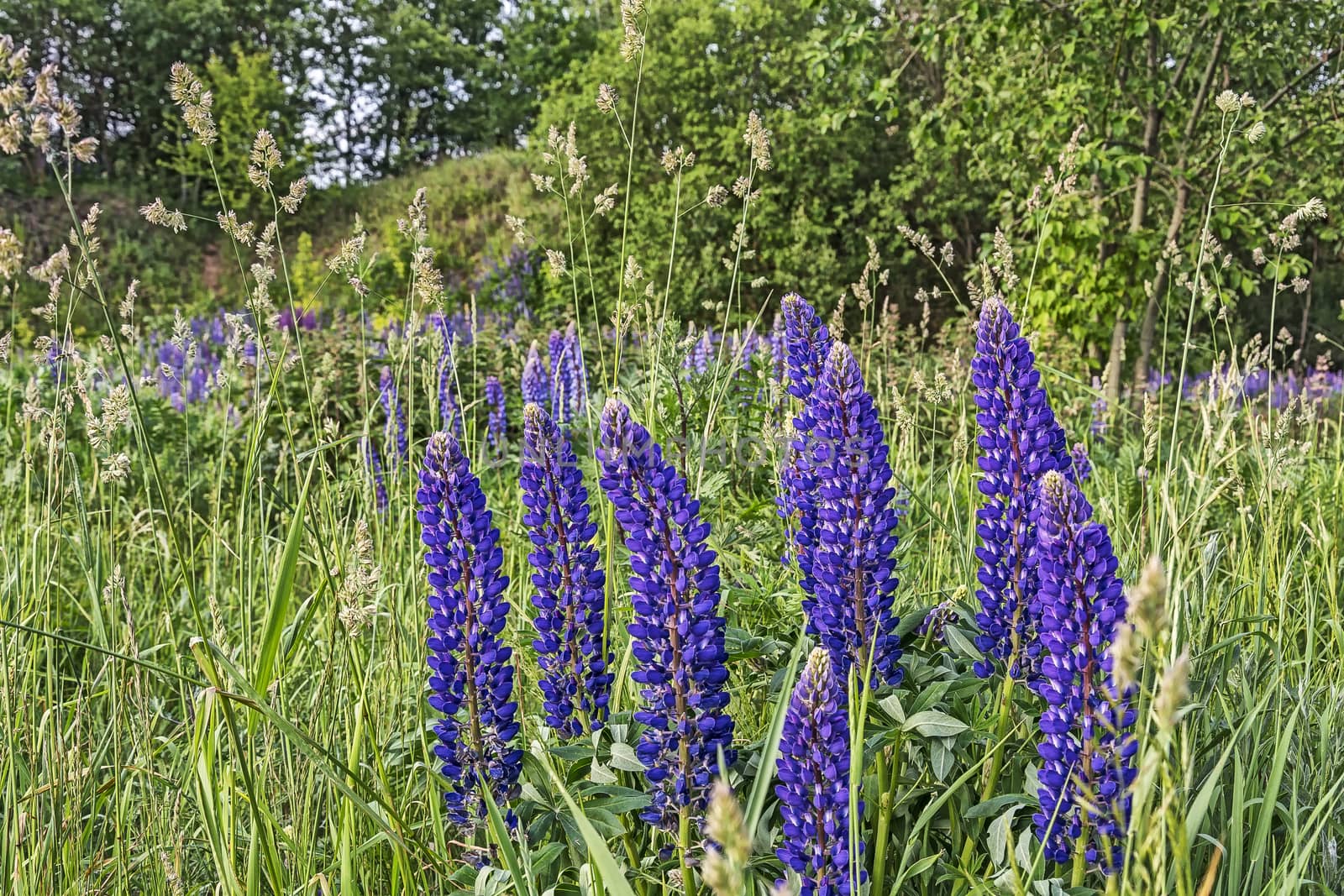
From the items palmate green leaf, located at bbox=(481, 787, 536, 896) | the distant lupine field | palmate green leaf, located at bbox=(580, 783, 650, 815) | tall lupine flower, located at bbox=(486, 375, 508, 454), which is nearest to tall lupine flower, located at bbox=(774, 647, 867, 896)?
the distant lupine field

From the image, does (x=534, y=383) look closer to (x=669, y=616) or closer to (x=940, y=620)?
(x=940, y=620)

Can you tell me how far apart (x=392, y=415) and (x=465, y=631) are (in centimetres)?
133

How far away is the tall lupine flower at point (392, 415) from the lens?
2.85 m

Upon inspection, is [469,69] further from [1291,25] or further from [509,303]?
[1291,25]

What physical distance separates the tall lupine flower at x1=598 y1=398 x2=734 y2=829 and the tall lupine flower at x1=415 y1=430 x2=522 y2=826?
0.72 ft

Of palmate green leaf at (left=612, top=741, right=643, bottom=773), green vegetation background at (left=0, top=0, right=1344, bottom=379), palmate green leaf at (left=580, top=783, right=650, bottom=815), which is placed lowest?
palmate green leaf at (left=580, top=783, right=650, bottom=815)

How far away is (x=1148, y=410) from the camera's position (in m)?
2.21

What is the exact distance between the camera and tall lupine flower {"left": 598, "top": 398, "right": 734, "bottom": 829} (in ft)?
4.51

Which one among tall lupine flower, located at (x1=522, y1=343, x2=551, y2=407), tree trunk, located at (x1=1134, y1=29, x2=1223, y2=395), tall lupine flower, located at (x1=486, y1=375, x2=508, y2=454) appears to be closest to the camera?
tall lupine flower, located at (x1=486, y1=375, x2=508, y2=454)

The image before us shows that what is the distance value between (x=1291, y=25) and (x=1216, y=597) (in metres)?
5.43

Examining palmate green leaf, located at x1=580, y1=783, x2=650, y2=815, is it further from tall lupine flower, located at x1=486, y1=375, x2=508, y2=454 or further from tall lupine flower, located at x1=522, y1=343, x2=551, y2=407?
tall lupine flower, located at x1=522, y1=343, x2=551, y2=407

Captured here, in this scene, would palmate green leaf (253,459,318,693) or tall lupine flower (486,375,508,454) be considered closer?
palmate green leaf (253,459,318,693)

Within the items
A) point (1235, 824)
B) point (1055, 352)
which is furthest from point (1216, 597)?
point (1055, 352)

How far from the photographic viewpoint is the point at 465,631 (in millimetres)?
1487
